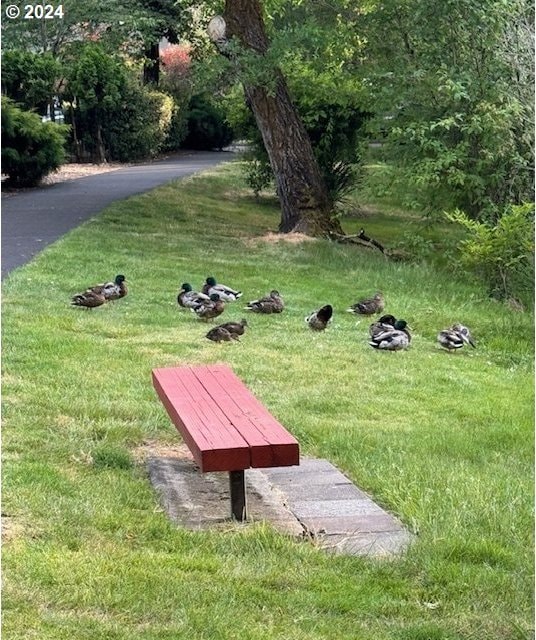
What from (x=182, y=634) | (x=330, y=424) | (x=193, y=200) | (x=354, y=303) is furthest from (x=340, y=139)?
(x=182, y=634)

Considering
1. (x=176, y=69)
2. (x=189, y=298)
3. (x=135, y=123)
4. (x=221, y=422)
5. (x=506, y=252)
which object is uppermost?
(x=176, y=69)

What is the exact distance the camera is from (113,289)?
1041 cm

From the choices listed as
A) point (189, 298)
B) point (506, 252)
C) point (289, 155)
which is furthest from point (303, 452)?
point (289, 155)

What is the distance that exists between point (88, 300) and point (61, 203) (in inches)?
367

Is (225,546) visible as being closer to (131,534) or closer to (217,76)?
(131,534)

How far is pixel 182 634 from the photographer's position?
11.0ft

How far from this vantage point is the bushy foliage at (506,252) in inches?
464

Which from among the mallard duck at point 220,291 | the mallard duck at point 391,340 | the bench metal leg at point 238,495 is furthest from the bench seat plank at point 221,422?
the mallard duck at point 220,291

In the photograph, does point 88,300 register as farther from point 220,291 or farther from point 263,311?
point 263,311

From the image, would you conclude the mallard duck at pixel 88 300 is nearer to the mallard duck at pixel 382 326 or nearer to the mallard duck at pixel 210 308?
the mallard duck at pixel 210 308

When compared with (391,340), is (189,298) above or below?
above

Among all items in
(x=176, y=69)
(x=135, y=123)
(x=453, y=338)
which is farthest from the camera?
(x=176, y=69)

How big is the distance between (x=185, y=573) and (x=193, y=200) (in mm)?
17836

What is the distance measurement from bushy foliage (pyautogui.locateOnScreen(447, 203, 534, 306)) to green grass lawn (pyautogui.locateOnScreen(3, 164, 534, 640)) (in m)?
0.67
